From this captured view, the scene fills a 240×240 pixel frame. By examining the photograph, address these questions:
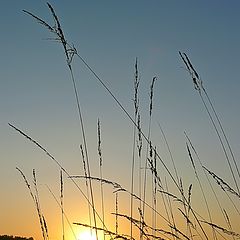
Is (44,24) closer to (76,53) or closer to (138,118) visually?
(76,53)

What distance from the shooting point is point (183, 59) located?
3.34 metres

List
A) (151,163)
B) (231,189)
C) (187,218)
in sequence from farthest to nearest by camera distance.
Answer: (151,163) < (187,218) < (231,189)

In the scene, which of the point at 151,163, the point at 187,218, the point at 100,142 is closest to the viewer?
the point at 187,218

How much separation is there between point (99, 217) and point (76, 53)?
1.03 m

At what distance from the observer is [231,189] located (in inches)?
116

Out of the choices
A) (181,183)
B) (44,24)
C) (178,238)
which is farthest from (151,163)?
(44,24)

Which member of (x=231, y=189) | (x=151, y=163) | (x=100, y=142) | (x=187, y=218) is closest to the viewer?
(x=231, y=189)

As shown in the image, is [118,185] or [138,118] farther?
[138,118]

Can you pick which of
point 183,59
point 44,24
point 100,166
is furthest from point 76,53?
point 100,166

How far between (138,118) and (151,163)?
35 cm

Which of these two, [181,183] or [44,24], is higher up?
[44,24]

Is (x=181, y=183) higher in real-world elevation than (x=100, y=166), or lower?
lower

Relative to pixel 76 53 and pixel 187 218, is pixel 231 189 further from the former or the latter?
pixel 76 53

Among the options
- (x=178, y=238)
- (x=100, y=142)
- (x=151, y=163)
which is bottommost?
(x=178, y=238)
